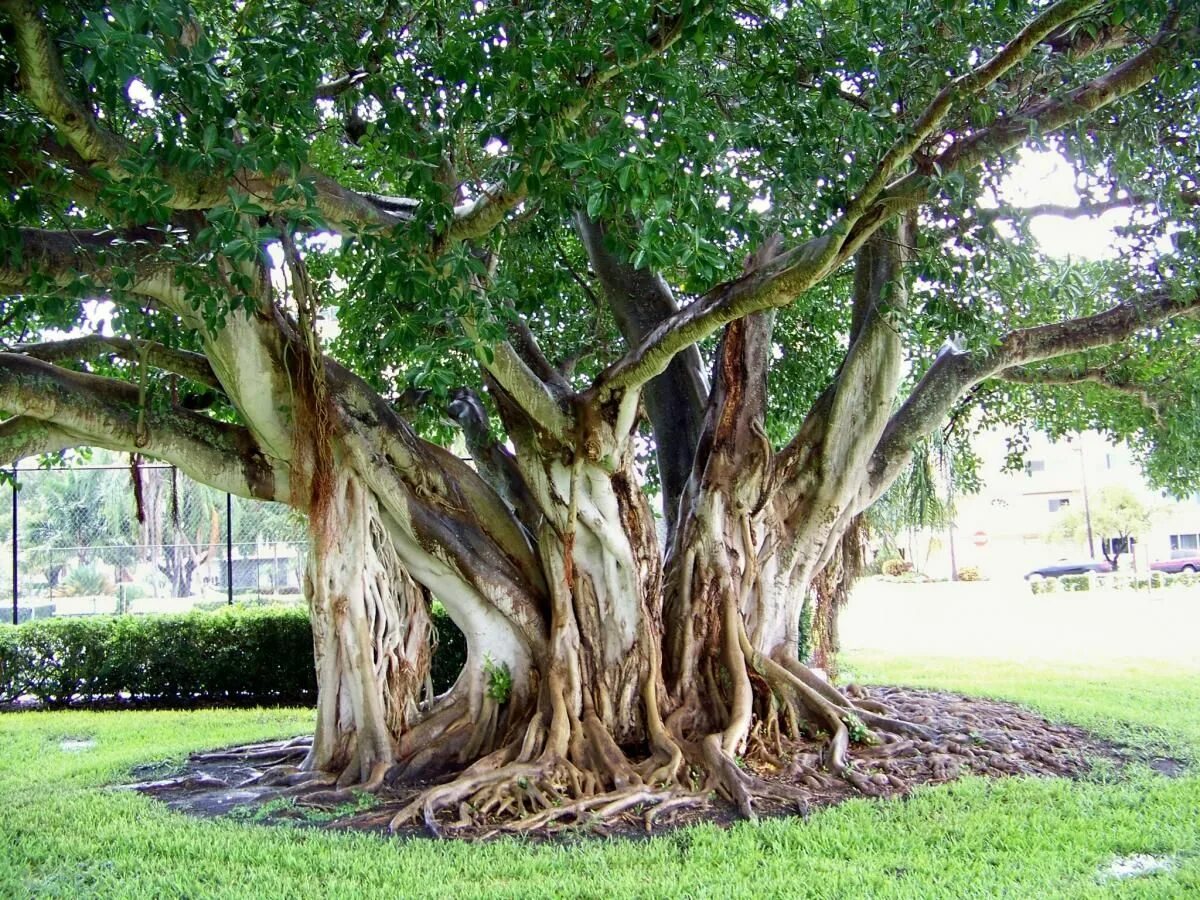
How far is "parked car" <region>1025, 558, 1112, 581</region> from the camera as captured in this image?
3844cm

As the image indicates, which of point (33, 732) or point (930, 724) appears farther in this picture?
point (33, 732)

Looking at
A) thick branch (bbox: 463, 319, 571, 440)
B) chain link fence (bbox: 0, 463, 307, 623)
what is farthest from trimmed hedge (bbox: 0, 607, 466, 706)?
chain link fence (bbox: 0, 463, 307, 623)

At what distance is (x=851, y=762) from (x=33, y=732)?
299 inches

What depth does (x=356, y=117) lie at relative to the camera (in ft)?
23.9

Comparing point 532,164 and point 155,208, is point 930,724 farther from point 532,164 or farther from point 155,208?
point 155,208

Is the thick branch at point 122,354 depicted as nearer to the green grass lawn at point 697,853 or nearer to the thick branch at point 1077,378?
the green grass lawn at point 697,853

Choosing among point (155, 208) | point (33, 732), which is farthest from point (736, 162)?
point (33, 732)

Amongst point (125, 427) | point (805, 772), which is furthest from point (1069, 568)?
point (125, 427)

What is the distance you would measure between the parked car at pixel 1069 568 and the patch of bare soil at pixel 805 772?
32048 mm

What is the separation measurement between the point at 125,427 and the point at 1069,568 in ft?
126

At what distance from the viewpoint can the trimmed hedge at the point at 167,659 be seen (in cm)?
1177

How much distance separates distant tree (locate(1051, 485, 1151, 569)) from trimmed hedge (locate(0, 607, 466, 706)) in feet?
112

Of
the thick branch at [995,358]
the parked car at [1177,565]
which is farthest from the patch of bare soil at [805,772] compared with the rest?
the parked car at [1177,565]

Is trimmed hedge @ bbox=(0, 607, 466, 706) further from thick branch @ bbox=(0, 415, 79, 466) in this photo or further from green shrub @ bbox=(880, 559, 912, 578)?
green shrub @ bbox=(880, 559, 912, 578)
